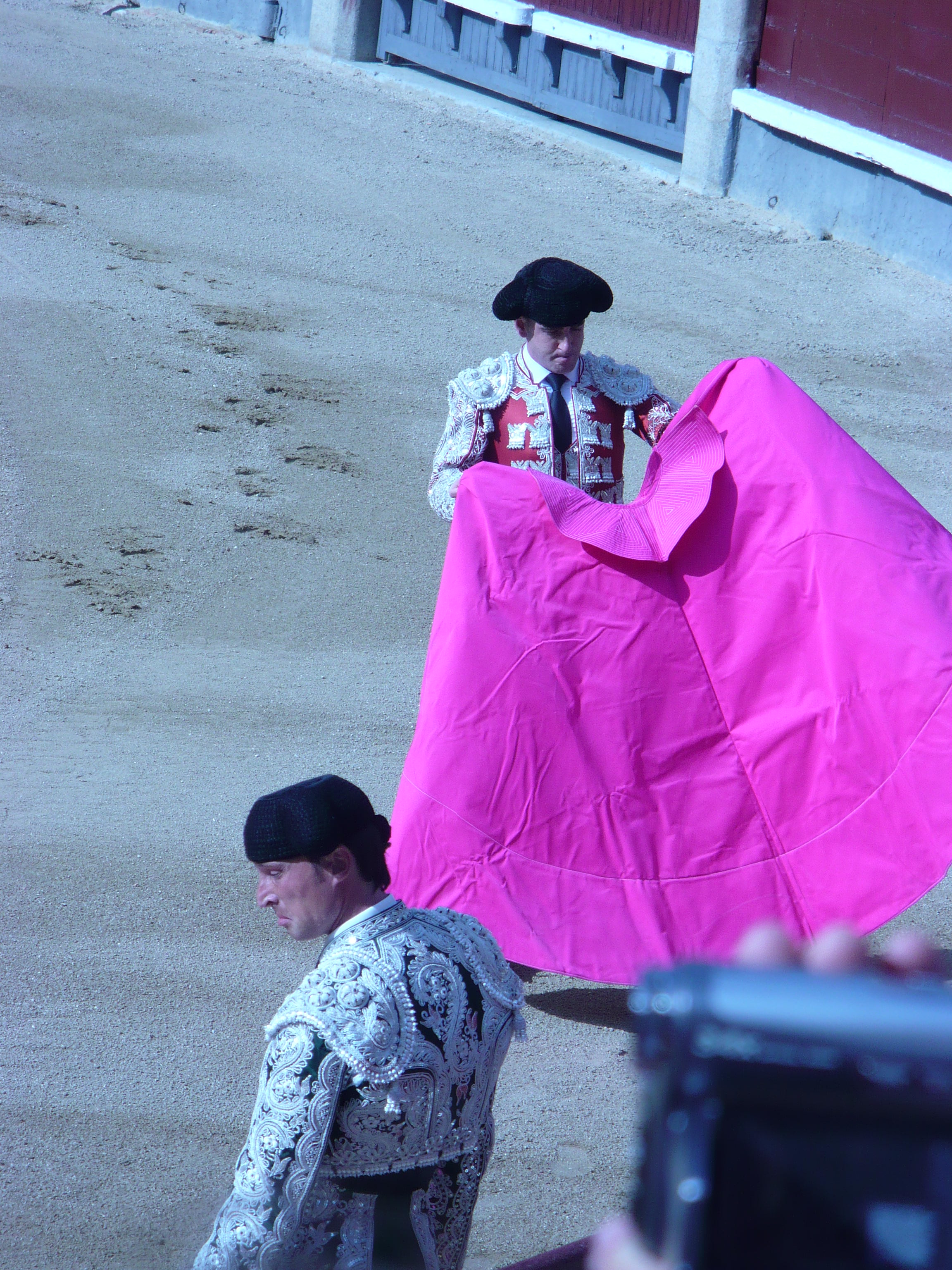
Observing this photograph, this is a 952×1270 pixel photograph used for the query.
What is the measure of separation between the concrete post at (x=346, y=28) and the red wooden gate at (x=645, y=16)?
7.16 ft

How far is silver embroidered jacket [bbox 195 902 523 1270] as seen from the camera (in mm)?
1803

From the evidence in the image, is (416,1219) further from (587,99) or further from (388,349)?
(587,99)

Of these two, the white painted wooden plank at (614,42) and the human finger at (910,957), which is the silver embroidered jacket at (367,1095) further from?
the white painted wooden plank at (614,42)

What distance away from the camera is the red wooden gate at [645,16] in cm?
1077

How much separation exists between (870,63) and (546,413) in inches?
268

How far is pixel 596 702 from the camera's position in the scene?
3.44 metres

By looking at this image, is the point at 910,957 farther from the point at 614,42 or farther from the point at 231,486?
the point at 614,42

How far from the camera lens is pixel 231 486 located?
20.5ft

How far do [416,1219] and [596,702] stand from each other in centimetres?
165

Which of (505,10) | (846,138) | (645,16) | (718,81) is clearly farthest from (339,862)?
(505,10)

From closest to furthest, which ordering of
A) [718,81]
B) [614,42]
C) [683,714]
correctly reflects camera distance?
[683,714]
[718,81]
[614,42]

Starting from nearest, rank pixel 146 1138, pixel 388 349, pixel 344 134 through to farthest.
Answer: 1. pixel 146 1138
2. pixel 388 349
3. pixel 344 134

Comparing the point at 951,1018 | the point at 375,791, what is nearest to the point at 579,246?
the point at 375,791

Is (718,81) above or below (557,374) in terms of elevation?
above
